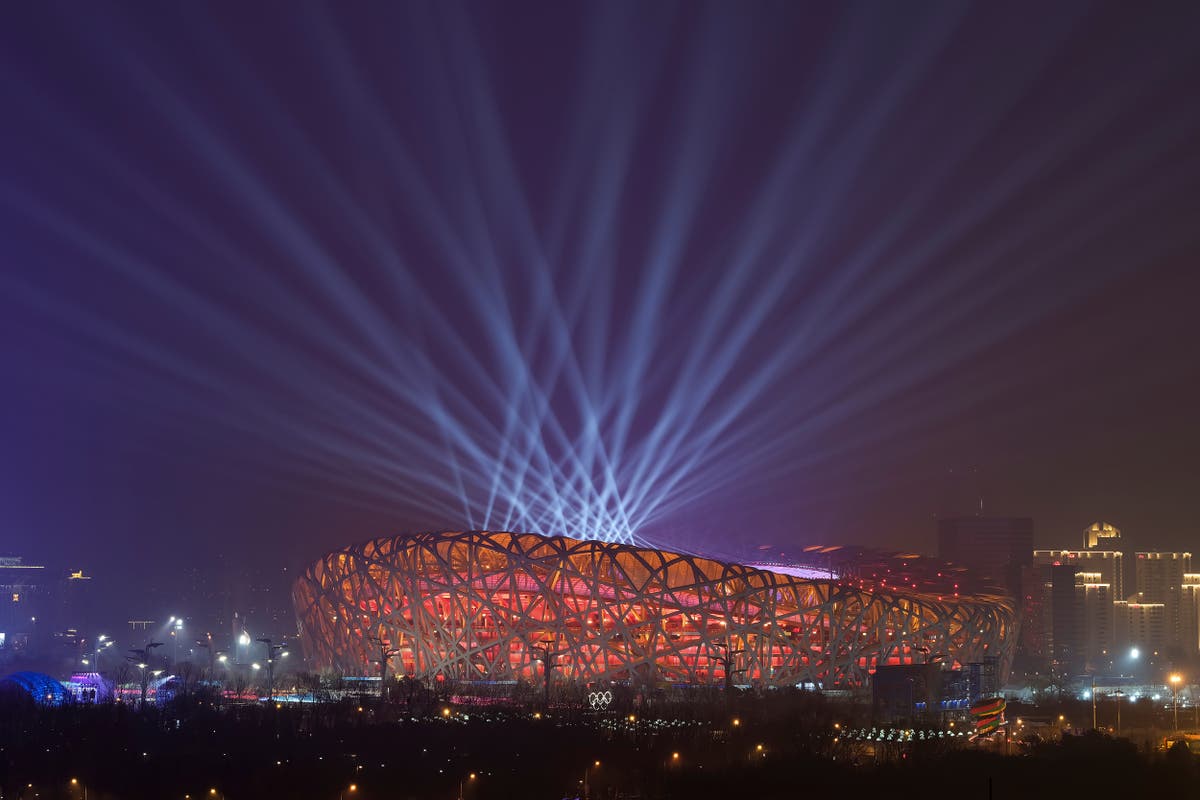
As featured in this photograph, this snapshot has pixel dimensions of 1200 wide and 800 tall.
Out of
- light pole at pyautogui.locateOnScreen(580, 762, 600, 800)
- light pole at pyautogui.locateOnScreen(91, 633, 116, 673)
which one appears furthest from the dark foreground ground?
light pole at pyautogui.locateOnScreen(91, 633, 116, 673)

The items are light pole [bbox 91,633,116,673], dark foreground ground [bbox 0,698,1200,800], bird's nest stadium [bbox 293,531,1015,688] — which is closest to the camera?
dark foreground ground [bbox 0,698,1200,800]

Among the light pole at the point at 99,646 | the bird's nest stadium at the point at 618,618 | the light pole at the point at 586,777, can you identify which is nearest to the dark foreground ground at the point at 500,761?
the light pole at the point at 586,777

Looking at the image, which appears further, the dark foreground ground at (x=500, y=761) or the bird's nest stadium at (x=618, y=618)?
the bird's nest stadium at (x=618, y=618)

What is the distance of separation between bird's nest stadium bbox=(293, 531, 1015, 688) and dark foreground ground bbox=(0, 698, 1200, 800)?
21.7 meters

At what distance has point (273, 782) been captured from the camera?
4453 centimetres

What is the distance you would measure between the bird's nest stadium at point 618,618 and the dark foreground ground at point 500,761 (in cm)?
2169

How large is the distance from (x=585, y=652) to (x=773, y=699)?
625 inches

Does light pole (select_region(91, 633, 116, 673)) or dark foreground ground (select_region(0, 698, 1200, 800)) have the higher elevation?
light pole (select_region(91, 633, 116, 673))

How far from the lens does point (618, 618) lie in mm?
79438

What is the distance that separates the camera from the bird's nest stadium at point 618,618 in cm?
7888

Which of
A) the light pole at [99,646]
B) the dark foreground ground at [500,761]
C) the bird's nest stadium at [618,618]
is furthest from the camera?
the light pole at [99,646]

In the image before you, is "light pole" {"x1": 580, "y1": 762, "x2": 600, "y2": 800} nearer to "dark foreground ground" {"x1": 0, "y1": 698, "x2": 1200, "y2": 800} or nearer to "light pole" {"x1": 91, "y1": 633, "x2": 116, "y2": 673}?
"dark foreground ground" {"x1": 0, "y1": 698, "x2": 1200, "y2": 800}

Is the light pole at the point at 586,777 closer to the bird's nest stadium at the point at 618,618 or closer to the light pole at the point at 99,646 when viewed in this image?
the bird's nest stadium at the point at 618,618

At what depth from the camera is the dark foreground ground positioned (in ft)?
147
